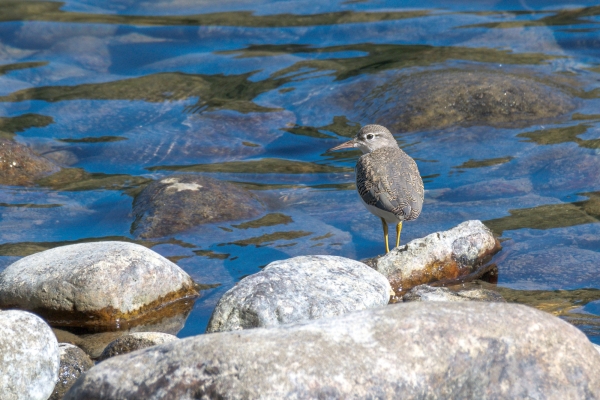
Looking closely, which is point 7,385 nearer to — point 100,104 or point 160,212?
point 160,212

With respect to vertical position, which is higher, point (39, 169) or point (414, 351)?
point (414, 351)

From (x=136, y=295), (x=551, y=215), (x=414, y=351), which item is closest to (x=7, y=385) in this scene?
(x=136, y=295)

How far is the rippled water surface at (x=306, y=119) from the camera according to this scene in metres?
8.59

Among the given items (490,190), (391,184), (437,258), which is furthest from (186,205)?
(490,190)

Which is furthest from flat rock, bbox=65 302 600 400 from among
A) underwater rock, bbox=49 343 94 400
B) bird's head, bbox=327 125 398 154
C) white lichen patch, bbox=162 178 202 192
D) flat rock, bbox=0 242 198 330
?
white lichen patch, bbox=162 178 202 192

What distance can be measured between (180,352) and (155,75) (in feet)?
34.9

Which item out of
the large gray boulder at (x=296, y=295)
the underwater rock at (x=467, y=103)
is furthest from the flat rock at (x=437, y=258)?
the underwater rock at (x=467, y=103)

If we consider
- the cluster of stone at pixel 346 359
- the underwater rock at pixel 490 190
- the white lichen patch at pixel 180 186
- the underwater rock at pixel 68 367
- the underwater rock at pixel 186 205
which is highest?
the cluster of stone at pixel 346 359

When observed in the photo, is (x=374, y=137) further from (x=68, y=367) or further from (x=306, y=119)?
(x=68, y=367)

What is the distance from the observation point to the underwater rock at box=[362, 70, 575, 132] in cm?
1173

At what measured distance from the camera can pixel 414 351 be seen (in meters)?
4.16

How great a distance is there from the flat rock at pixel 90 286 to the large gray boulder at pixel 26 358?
150cm

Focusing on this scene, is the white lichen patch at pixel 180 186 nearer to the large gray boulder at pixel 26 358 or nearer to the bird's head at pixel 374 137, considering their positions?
the bird's head at pixel 374 137

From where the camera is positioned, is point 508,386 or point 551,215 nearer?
point 508,386
